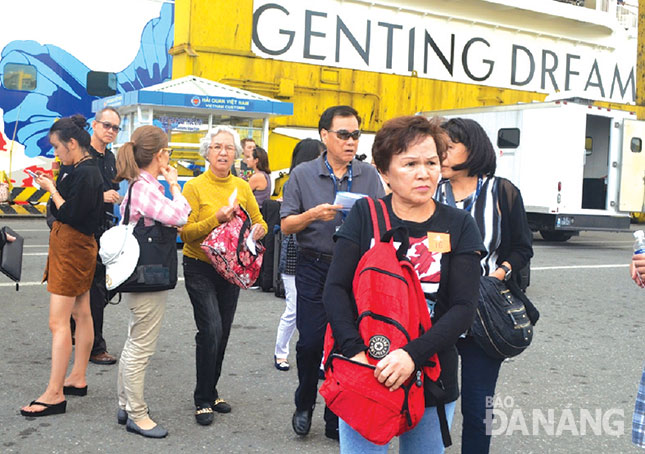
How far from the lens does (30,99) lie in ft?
57.1

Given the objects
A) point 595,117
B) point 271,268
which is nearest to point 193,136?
point 271,268

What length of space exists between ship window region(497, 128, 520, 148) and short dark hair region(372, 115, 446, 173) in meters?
13.2

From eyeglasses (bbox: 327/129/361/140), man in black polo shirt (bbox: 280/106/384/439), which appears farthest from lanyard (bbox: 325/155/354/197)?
eyeglasses (bbox: 327/129/361/140)

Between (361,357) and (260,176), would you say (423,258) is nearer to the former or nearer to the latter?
(361,357)

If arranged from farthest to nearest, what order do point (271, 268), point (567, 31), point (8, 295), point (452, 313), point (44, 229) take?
point (567, 31) < point (44, 229) < point (271, 268) < point (8, 295) < point (452, 313)

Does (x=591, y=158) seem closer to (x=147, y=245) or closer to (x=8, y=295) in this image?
(x=8, y=295)

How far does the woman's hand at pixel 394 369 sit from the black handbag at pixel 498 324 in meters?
0.83

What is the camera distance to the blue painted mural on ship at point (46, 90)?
17.2 meters

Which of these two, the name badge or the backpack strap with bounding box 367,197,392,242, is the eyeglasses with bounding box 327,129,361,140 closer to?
the backpack strap with bounding box 367,197,392,242

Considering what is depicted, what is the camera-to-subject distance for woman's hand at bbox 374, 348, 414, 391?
92.2 inches

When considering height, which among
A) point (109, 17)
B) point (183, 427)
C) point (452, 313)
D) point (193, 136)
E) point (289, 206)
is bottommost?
point (183, 427)

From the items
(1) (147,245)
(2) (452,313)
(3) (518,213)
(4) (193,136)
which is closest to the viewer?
(2) (452,313)

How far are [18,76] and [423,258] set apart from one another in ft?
54.4

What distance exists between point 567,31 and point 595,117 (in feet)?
35.0
